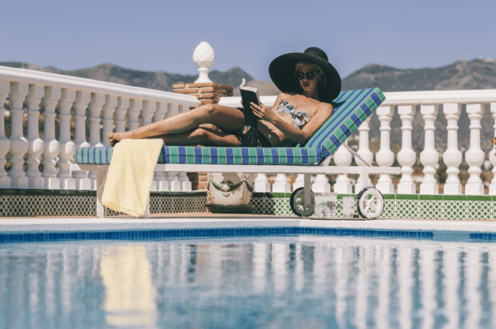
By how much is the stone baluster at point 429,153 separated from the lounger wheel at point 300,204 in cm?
119

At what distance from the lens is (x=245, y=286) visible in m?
3.18

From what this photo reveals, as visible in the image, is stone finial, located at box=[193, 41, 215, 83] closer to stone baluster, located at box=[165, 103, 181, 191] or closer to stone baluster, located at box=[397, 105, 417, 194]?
stone baluster, located at box=[165, 103, 181, 191]

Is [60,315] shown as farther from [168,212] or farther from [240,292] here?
[168,212]

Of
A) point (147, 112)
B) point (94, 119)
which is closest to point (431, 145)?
point (147, 112)

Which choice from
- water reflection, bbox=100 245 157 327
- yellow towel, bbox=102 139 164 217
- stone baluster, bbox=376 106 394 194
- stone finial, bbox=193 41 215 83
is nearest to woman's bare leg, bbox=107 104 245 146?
yellow towel, bbox=102 139 164 217

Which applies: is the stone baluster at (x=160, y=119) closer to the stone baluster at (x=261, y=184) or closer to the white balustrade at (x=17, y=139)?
the stone baluster at (x=261, y=184)

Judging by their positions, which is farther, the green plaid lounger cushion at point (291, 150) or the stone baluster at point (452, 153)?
the stone baluster at point (452, 153)

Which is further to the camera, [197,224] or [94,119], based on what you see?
[94,119]

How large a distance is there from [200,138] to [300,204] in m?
1.41

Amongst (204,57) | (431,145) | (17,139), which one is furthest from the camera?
(204,57)

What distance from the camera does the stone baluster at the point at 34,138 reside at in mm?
6184

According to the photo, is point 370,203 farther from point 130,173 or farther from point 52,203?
point 52,203

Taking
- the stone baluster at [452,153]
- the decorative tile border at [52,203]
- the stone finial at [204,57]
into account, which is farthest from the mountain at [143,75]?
the decorative tile border at [52,203]

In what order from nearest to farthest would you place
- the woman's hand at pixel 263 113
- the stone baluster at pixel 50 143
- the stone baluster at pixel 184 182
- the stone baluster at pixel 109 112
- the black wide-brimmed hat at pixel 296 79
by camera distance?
the woman's hand at pixel 263 113 → the stone baluster at pixel 50 143 → the black wide-brimmed hat at pixel 296 79 → the stone baluster at pixel 109 112 → the stone baluster at pixel 184 182
